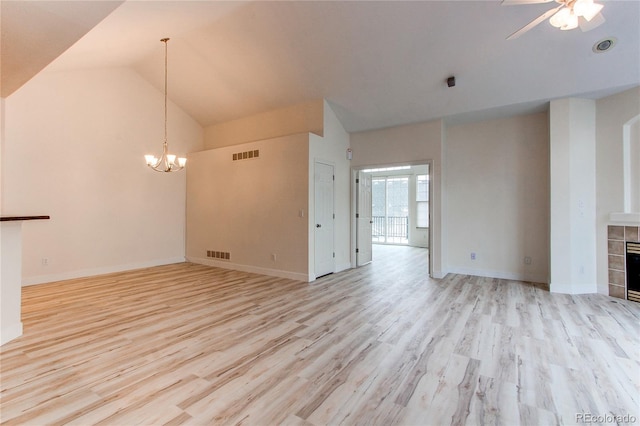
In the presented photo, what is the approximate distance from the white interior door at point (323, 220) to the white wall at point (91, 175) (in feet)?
12.2

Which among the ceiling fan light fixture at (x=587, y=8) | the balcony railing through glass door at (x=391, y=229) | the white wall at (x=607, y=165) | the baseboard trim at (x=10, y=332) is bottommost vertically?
the baseboard trim at (x=10, y=332)

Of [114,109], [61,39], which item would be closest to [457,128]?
[61,39]

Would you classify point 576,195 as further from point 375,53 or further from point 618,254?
point 375,53

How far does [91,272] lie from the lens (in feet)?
18.2

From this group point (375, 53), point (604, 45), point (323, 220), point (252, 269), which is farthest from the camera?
point (252, 269)

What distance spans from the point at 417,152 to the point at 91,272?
22.2 feet

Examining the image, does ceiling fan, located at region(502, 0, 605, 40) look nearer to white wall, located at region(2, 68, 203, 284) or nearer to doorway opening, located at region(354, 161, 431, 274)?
doorway opening, located at region(354, 161, 431, 274)

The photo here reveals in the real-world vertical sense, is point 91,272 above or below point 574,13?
below

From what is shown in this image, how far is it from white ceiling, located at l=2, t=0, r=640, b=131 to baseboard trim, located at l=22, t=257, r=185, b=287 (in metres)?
3.56

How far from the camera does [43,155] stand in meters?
4.99

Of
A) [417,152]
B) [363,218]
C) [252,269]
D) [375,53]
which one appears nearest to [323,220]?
[363,218]

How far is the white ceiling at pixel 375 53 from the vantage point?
11.6 feet

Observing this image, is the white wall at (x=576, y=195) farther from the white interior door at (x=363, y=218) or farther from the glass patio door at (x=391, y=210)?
the glass patio door at (x=391, y=210)

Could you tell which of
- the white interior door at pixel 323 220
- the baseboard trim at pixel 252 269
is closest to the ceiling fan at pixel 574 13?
the white interior door at pixel 323 220
